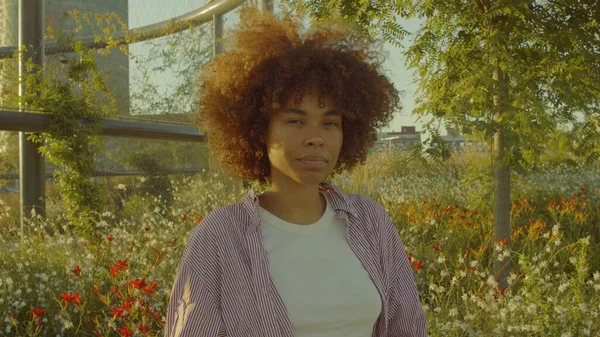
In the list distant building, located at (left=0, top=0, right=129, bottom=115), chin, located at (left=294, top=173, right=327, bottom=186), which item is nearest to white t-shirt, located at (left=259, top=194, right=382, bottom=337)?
chin, located at (left=294, top=173, right=327, bottom=186)

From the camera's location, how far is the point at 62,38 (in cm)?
689

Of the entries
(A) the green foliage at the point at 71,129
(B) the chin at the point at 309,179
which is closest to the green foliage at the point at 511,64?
(B) the chin at the point at 309,179

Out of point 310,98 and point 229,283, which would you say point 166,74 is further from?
point 229,283

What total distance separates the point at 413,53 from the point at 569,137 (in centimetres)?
116

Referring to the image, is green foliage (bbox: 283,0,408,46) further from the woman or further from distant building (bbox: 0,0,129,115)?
distant building (bbox: 0,0,129,115)

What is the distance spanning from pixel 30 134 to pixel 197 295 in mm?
5364

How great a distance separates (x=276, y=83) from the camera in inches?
67.0

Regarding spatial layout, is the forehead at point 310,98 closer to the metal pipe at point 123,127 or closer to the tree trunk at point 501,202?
the tree trunk at point 501,202

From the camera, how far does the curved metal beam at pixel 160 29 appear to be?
7.08m

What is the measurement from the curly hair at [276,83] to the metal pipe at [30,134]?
4.76 m

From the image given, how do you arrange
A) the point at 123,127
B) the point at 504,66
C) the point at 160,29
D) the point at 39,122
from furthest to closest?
the point at 160,29
the point at 123,127
the point at 39,122
the point at 504,66

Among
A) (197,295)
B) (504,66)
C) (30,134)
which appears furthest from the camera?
Result: (30,134)

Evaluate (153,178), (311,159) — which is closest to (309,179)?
(311,159)

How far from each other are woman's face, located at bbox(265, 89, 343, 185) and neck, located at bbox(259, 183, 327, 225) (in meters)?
0.03
